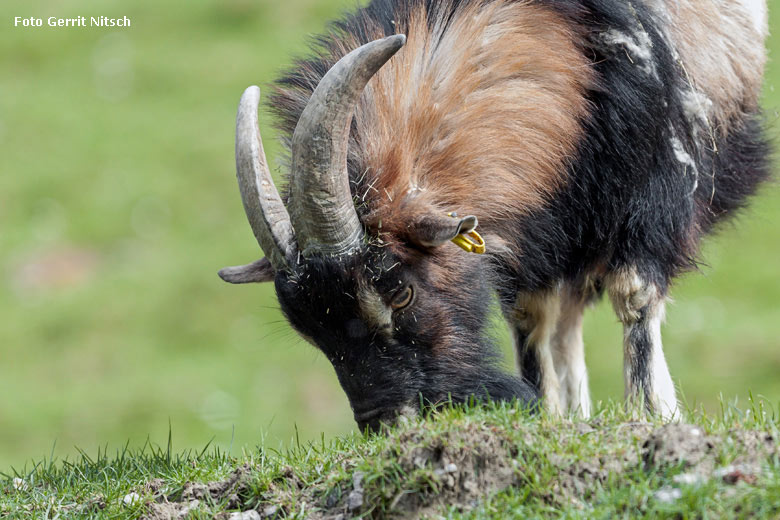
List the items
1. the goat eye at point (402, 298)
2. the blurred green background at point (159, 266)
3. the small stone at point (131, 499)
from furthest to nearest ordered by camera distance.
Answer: the blurred green background at point (159, 266), the goat eye at point (402, 298), the small stone at point (131, 499)

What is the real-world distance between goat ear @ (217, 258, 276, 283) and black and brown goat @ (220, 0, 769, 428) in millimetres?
17

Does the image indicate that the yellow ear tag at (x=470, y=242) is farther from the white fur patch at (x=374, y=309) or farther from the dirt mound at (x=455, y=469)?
the dirt mound at (x=455, y=469)

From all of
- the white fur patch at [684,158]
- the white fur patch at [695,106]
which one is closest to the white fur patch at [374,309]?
the white fur patch at [684,158]

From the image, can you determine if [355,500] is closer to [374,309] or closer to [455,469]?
[455,469]

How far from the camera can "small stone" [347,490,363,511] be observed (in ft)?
16.7

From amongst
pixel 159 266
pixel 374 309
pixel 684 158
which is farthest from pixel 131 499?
pixel 159 266

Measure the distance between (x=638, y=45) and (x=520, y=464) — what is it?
10.4ft

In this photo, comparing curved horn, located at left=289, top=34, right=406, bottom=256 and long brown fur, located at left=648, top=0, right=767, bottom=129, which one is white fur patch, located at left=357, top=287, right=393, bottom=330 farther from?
long brown fur, located at left=648, top=0, right=767, bottom=129

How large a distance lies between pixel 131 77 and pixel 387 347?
19.4 metres

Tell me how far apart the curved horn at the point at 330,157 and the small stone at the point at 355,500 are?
1.43 meters

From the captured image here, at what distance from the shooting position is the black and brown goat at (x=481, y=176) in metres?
6.07

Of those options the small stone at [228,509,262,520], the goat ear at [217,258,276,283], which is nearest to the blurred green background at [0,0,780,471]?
the goat ear at [217,258,276,283]

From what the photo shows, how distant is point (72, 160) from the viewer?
2184 centimetres

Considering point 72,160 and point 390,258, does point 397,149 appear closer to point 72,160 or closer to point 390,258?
point 390,258
